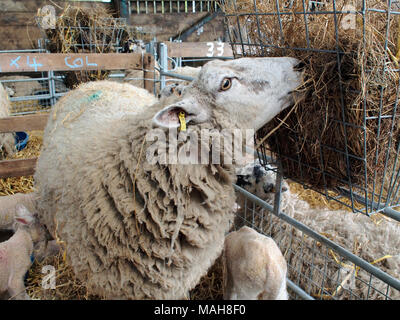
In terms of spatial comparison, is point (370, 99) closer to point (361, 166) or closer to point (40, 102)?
point (361, 166)

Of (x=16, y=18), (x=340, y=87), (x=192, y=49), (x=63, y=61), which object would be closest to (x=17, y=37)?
(x=16, y=18)

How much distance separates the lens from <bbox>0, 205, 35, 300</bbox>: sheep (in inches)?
101

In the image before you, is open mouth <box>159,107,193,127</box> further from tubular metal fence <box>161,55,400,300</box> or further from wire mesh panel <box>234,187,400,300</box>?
wire mesh panel <box>234,187,400,300</box>

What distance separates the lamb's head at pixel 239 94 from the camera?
5.16ft

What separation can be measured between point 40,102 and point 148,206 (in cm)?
703

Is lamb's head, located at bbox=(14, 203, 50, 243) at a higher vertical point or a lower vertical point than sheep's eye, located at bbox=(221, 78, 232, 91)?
lower

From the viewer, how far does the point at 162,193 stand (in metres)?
1.63

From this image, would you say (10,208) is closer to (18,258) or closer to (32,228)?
(32,228)

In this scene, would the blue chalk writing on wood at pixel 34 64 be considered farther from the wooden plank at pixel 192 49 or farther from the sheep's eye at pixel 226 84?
the sheep's eye at pixel 226 84

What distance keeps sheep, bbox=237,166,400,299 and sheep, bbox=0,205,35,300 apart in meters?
2.01

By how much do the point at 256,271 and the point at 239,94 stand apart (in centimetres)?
113

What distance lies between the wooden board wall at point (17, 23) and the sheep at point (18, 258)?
7.41 metres

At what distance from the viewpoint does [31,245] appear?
289cm

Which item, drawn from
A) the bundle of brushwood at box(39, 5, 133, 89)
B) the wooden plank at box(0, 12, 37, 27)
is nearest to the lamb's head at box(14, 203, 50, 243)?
the bundle of brushwood at box(39, 5, 133, 89)
